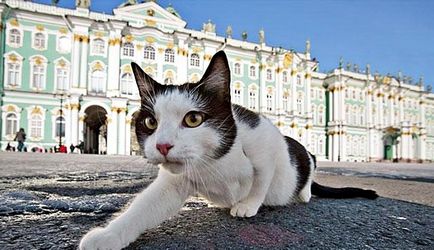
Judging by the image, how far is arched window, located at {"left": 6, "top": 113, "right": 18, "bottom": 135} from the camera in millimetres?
21109

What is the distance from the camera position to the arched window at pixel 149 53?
24.9m

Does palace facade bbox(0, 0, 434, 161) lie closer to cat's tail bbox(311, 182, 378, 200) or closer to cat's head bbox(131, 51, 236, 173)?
cat's tail bbox(311, 182, 378, 200)

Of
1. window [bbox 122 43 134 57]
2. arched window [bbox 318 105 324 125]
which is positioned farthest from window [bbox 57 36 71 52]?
arched window [bbox 318 105 324 125]

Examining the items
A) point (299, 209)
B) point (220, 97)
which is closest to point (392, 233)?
point (299, 209)

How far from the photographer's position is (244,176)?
129 centimetres

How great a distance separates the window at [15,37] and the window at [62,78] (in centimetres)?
323

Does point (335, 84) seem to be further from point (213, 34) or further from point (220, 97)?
point (220, 97)

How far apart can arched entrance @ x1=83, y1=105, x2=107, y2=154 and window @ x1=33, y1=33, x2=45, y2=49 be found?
5817mm

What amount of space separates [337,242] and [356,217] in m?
0.46

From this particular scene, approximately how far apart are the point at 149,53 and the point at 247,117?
24933 millimetres

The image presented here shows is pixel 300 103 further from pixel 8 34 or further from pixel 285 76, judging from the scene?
pixel 8 34

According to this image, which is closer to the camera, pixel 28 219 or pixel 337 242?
pixel 337 242

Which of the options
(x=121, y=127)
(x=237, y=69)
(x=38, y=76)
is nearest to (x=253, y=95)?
(x=237, y=69)

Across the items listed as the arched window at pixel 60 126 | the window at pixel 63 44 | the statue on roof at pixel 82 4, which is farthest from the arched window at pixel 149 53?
the arched window at pixel 60 126
